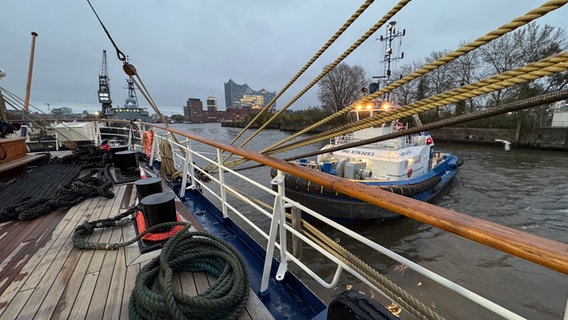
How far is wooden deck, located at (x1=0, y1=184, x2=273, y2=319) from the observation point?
1368mm

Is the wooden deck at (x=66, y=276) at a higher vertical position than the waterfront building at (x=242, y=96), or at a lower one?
lower

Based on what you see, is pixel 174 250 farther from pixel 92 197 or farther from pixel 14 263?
pixel 92 197

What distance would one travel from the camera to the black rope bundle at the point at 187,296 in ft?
3.80

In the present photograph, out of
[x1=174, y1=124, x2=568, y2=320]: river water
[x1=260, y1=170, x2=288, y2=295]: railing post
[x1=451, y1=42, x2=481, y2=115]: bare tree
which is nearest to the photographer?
[x1=260, y1=170, x2=288, y2=295]: railing post

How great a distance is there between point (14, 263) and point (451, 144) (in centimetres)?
2655

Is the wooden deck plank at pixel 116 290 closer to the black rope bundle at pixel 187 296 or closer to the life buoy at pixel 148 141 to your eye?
the black rope bundle at pixel 187 296

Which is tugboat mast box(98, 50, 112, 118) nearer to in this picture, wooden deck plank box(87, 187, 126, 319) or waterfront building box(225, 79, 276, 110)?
wooden deck plank box(87, 187, 126, 319)

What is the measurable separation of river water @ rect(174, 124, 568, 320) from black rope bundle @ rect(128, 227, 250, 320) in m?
3.02

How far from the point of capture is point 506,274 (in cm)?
425

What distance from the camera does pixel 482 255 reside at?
4.77 meters

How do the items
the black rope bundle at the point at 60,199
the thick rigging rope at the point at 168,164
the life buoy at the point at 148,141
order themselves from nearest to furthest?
the black rope bundle at the point at 60,199 < the thick rigging rope at the point at 168,164 < the life buoy at the point at 148,141

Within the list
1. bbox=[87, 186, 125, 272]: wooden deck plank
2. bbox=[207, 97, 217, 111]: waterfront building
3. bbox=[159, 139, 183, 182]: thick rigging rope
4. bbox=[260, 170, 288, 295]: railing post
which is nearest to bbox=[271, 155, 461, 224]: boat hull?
bbox=[159, 139, 183, 182]: thick rigging rope

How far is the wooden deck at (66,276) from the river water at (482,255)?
3116mm

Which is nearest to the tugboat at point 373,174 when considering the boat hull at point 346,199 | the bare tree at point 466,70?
the boat hull at point 346,199
